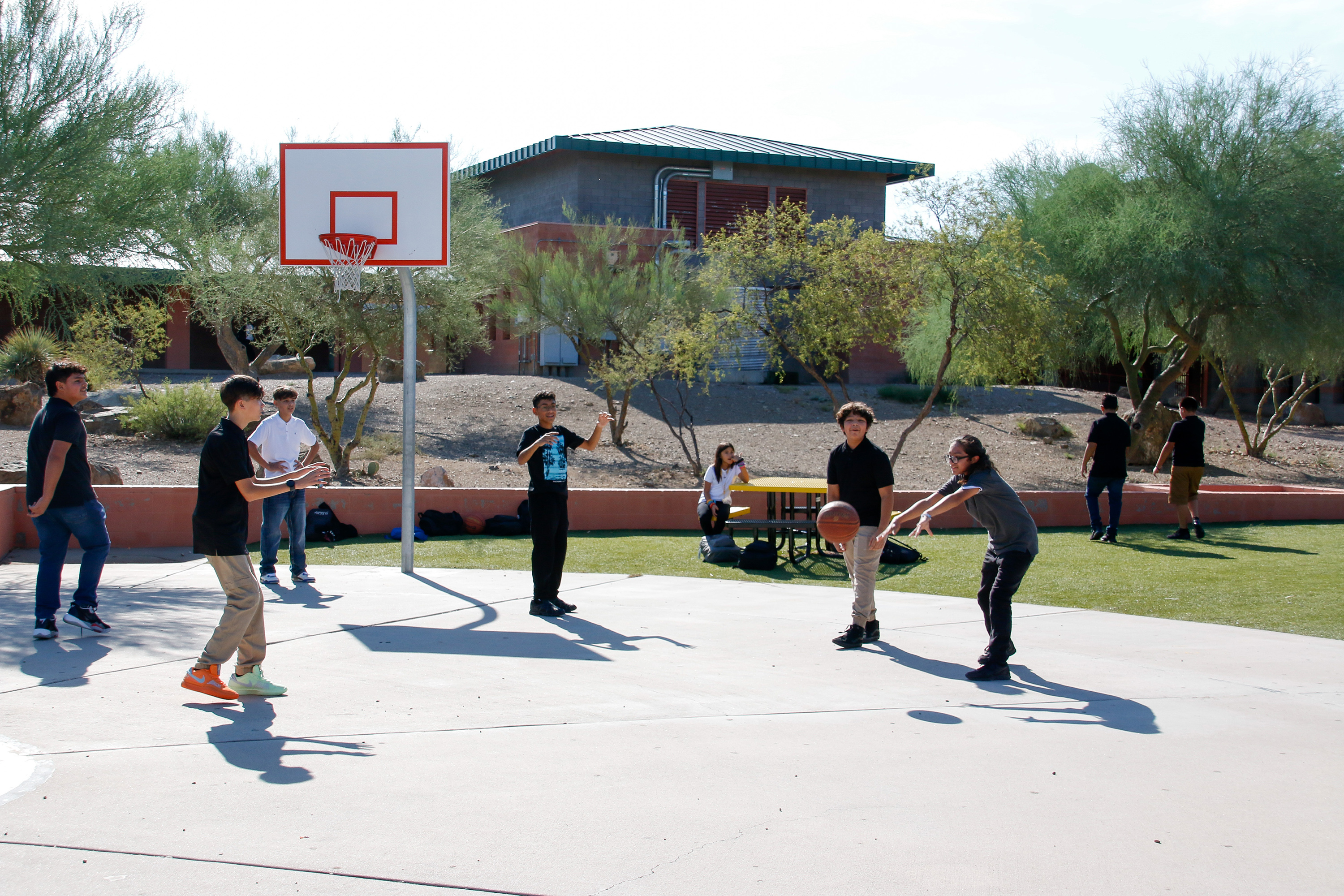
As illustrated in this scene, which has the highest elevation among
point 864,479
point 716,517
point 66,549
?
point 864,479

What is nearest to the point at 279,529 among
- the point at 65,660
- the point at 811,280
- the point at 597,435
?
the point at 65,660

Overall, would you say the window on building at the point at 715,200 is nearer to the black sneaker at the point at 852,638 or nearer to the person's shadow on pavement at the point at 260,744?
the black sneaker at the point at 852,638

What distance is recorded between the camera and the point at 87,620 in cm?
720

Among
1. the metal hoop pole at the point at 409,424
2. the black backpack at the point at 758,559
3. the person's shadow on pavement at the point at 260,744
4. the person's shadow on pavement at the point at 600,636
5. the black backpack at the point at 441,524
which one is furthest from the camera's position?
the black backpack at the point at 441,524

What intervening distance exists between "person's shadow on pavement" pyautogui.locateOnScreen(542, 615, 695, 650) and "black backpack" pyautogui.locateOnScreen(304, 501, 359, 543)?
5378 millimetres

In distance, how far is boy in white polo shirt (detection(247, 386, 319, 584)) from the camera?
897 cm

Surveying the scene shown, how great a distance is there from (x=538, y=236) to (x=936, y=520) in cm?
1622

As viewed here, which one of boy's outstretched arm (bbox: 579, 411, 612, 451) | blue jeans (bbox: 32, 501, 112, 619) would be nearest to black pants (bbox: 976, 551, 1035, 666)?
boy's outstretched arm (bbox: 579, 411, 612, 451)

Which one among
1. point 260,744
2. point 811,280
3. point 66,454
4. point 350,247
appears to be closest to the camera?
point 260,744

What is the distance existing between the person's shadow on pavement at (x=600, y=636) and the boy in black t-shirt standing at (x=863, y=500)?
1.18 metres

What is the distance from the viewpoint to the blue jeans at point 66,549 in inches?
272

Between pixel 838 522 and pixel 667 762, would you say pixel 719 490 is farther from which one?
pixel 667 762

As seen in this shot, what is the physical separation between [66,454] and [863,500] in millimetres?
5259

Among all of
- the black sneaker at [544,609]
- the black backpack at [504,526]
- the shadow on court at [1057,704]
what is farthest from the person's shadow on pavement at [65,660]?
the black backpack at [504,526]
